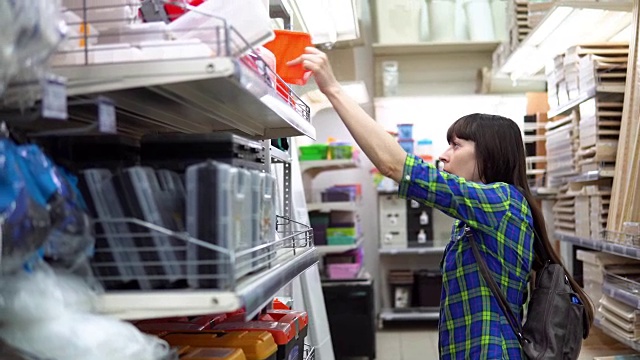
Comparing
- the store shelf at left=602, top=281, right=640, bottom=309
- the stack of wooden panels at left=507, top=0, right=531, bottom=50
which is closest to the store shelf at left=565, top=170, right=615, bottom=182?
the store shelf at left=602, top=281, right=640, bottom=309

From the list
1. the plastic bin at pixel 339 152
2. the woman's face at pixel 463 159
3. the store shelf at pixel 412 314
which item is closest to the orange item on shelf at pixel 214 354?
the woman's face at pixel 463 159

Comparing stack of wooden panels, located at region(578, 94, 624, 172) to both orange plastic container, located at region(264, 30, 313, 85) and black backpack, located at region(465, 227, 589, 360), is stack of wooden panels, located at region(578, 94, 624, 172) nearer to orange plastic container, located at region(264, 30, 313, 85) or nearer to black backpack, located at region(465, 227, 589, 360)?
black backpack, located at region(465, 227, 589, 360)

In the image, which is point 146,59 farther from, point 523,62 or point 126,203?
point 523,62

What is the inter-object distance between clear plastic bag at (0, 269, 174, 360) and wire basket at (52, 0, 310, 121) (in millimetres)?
386

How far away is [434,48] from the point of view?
6.95 metres

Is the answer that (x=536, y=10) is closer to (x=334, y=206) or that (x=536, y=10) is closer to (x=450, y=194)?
(x=334, y=206)

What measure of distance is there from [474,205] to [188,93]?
92 centimetres

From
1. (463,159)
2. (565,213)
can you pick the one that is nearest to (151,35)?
(463,159)

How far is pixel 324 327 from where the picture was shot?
14.2 feet

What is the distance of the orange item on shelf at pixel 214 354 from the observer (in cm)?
142

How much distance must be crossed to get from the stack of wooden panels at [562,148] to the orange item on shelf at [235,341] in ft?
11.1

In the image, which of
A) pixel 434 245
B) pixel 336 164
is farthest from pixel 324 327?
pixel 434 245

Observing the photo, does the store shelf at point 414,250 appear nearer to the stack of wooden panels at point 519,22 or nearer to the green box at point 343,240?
the green box at point 343,240

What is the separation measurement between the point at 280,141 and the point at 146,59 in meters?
1.83
